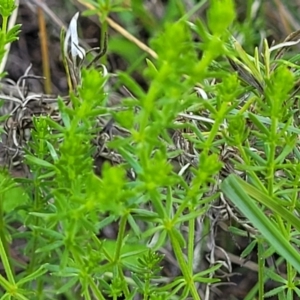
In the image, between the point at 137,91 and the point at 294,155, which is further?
the point at 294,155

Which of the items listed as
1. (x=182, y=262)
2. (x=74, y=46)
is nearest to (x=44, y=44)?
(x=74, y=46)

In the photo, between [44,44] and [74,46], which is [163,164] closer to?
[74,46]

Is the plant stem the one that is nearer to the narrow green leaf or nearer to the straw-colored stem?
the narrow green leaf

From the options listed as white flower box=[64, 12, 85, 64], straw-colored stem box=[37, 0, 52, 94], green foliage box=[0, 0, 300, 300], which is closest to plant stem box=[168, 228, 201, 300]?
green foliage box=[0, 0, 300, 300]

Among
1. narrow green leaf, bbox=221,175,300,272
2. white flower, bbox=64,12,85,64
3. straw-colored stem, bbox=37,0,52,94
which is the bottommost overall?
straw-colored stem, bbox=37,0,52,94

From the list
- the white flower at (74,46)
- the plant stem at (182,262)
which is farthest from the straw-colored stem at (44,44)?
the plant stem at (182,262)

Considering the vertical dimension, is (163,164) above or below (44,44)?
above

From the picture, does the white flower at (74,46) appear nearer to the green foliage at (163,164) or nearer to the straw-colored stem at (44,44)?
the green foliage at (163,164)

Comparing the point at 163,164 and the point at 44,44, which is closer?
the point at 163,164

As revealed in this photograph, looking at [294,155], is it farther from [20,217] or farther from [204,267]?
[20,217]

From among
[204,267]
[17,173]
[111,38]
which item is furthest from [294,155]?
[111,38]

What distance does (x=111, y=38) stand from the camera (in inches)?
62.8

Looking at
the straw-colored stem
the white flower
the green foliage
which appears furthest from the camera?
the straw-colored stem

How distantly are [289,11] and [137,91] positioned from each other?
3.91 ft
